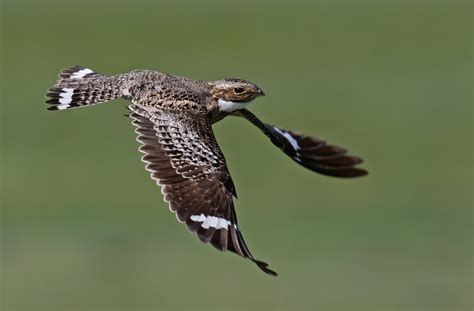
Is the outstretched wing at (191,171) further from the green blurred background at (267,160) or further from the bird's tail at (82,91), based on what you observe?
the green blurred background at (267,160)

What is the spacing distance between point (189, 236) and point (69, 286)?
10.7 feet

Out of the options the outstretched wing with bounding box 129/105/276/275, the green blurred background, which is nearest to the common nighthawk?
the outstretched wing with bounding box 129/105/276/275

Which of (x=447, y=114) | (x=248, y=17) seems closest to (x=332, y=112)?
(x=447, y=114)

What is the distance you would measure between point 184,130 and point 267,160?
75.2 ft

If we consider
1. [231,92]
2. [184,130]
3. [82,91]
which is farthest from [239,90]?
[82,91]

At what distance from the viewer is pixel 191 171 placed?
35.1 ft

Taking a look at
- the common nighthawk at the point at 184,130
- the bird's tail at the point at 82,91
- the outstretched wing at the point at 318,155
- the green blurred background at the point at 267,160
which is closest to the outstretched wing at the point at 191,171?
the common nighthawk at the point at 184,130

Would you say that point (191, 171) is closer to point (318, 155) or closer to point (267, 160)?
point (318, 155)

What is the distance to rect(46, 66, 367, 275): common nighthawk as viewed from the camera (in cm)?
1030

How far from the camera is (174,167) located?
10.7m

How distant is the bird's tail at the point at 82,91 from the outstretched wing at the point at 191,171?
316mm

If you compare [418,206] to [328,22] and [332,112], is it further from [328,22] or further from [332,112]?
[328,22]

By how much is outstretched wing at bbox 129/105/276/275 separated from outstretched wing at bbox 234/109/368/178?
2164 millimetres

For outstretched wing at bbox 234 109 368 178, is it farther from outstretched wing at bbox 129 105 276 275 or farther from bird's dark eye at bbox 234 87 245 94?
outstretched wing at bbox 129 105 276 275
